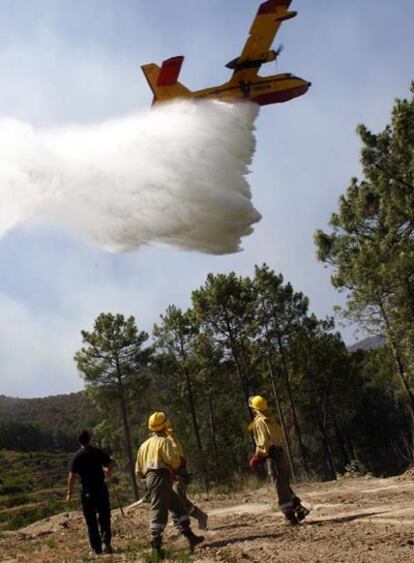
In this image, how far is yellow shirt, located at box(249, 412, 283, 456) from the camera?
319 inches

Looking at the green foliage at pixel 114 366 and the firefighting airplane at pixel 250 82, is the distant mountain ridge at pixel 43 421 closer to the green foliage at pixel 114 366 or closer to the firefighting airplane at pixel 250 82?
the green foliage at pixel 114 366

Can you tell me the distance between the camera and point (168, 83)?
20109mm

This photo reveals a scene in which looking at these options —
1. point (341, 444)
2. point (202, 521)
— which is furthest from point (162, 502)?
point (341, 444)

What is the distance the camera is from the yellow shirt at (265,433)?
8094 millimetres

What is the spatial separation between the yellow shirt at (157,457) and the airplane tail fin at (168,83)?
15245 millimetres

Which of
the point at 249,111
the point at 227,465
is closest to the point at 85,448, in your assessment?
the point at 249,111

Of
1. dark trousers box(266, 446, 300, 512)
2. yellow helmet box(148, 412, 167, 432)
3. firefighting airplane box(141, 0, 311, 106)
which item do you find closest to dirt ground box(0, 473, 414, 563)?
dark trousers box(266, 446, 300, 512)

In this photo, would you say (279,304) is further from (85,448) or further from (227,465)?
(85,448)

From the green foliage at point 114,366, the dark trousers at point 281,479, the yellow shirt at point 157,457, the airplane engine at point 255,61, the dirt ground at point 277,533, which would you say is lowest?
the dirt ground at point 277,533

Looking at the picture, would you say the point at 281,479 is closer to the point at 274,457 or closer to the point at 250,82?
the point at 274,457

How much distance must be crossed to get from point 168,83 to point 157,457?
15.8m

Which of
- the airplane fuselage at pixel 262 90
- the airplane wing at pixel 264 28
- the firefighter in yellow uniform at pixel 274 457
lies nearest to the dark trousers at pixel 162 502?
the firefighter in yellow uniform at pixel 274 457

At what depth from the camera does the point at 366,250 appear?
21234mm

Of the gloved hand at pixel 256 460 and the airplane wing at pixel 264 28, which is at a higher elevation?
the airplane wing at pixel 264 28
